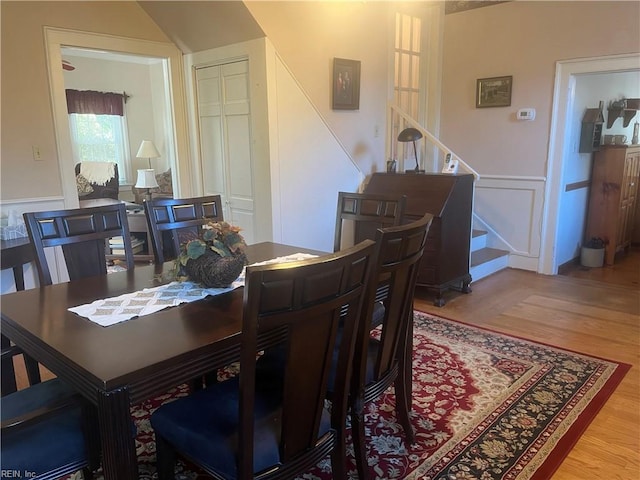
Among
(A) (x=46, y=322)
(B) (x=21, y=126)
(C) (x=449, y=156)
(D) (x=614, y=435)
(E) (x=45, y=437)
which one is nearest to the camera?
(E) (x=45, y=437)

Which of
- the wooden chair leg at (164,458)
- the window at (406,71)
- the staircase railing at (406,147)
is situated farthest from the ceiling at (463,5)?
the wooden chair leg at (164,458)

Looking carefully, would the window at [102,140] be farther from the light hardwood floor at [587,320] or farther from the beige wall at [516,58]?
the light hardwood floor at [587,320]

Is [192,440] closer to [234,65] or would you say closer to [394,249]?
[394,249]

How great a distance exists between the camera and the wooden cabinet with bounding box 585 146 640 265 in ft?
15.8

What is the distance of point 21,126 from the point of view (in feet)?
10.2

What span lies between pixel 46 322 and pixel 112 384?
0.52 metres

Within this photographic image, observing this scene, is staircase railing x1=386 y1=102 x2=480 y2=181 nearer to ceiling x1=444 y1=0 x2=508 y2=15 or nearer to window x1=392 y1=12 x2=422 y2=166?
window x1=392 y1=12 x2=422 y2=166

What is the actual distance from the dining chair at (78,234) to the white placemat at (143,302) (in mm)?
516

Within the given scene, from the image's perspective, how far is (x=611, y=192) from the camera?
4875 mm

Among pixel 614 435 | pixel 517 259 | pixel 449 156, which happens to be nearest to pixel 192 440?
pixel 614 435

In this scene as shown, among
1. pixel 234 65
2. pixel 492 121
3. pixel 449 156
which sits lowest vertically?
pixel 449 156

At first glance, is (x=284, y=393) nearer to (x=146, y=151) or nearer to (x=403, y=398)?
(x=403, y=398)

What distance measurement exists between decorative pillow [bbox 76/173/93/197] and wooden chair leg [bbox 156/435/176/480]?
5662mm

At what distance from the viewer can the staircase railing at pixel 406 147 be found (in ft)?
13.7
